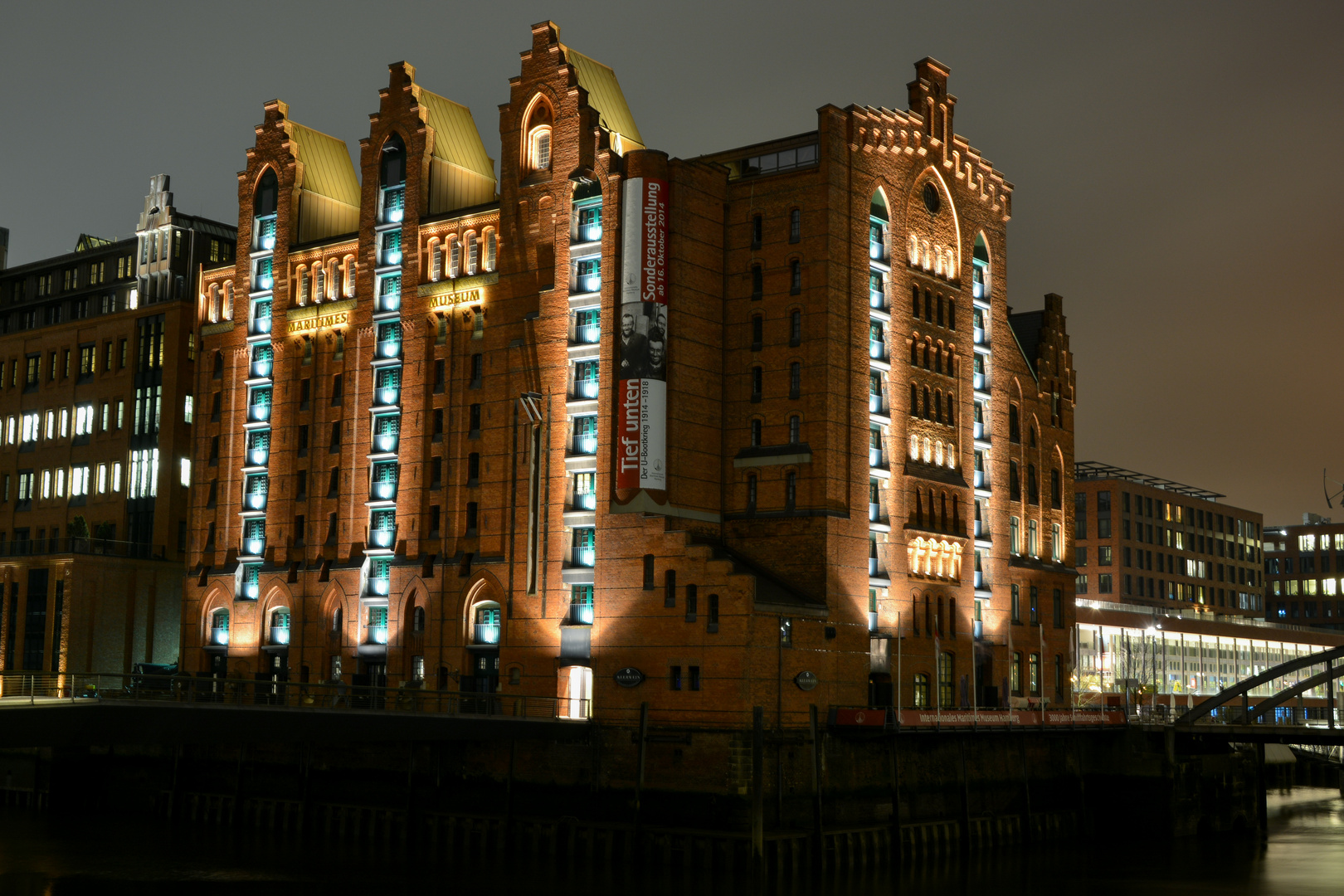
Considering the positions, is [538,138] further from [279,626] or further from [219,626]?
[219,626]

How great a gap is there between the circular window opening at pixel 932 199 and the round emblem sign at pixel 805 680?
2975 centimetres

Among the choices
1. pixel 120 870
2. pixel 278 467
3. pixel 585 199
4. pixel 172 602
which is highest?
pixel 585 199

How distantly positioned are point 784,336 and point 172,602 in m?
50.7

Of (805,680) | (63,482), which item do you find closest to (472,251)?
(805,680)

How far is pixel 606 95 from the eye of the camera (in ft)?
295

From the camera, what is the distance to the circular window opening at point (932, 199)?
8962 cm

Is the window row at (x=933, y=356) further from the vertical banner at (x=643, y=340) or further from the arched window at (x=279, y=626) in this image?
the arched window at (x=279, y=626)

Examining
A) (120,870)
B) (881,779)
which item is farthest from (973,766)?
(120,870)

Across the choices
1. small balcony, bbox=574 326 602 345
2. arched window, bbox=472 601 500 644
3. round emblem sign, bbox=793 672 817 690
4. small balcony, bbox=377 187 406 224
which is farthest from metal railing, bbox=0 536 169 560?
round emblem sign, bbox=793 672 817 690

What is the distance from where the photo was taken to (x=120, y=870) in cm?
6594

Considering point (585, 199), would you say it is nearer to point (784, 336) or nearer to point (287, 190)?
point (784, 336)

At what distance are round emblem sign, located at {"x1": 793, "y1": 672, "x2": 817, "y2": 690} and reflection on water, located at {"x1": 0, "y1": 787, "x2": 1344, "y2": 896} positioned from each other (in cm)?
935

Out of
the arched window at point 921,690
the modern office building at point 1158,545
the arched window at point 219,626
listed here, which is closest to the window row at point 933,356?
the arched window at point 921,690

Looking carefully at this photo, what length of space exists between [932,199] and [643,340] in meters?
22.4
